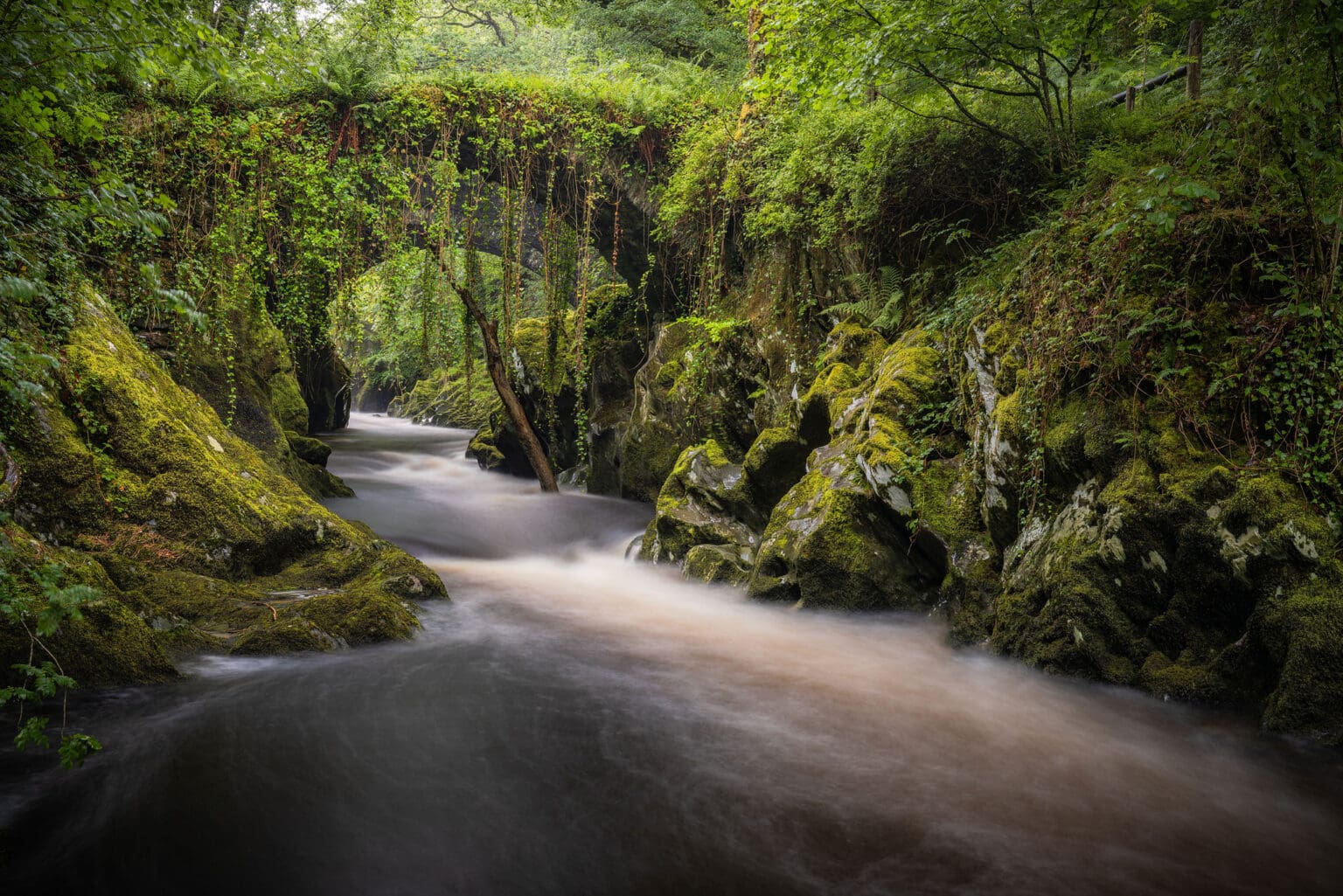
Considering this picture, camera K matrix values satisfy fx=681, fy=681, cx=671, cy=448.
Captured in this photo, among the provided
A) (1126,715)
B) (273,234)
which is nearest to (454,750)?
(1126,715)

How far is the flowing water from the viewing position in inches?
109

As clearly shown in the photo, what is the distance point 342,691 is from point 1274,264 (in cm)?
661

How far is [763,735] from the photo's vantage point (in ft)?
13.4

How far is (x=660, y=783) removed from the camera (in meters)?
3.53

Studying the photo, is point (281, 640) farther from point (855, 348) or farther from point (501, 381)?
point (501, 381)

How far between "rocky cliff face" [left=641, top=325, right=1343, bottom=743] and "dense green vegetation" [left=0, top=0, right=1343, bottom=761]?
0.04 metres

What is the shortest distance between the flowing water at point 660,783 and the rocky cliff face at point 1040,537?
0.37m

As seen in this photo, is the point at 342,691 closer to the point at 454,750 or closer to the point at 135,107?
the point at 454,750

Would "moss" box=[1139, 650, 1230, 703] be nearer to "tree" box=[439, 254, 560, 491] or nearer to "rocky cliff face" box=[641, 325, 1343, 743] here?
"rocky cliff face" box=[641, 325, 1343, 743]

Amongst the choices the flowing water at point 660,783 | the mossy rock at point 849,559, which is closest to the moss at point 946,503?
the mossy rock at point 849,559

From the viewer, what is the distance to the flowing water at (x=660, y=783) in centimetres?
277

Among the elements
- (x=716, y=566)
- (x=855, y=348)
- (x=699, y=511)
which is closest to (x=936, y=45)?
(x=855, y=348)

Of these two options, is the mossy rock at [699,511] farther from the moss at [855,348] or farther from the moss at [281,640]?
the moss at [281,640]

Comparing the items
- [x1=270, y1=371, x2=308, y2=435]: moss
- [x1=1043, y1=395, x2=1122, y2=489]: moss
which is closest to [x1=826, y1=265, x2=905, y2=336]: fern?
[x1=1043, y1=395, x2=1122, y2=489]: moss
